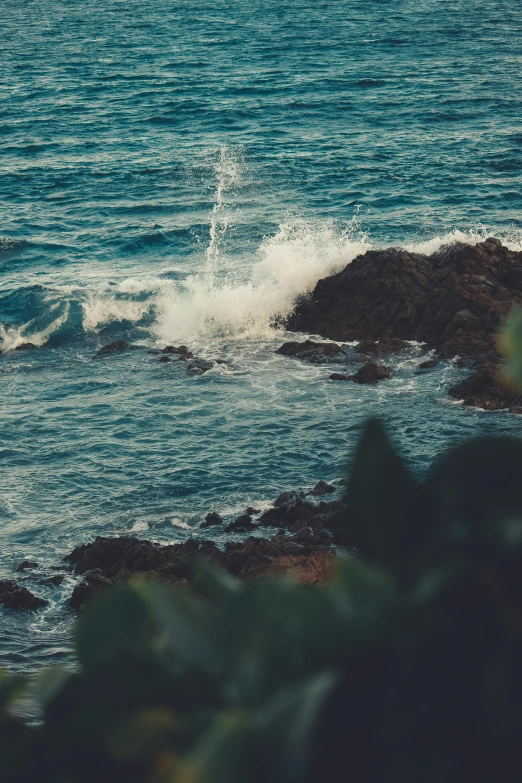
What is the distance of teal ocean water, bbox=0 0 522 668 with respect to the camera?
54.4 ft

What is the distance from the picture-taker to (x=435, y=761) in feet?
4.29

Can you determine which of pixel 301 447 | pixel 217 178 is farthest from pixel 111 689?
pixel 217 178

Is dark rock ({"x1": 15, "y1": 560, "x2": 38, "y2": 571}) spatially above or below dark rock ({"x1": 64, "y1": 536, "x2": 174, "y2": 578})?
below

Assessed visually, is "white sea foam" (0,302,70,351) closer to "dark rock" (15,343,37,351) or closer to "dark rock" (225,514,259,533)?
"dark rock" (15,343,37,351)

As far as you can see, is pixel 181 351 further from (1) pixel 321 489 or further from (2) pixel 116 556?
(2) pixel 116 556

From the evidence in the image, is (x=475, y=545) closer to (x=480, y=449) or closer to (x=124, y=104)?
(x=480, y=449)

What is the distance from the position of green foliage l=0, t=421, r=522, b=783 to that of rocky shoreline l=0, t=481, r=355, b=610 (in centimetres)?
998

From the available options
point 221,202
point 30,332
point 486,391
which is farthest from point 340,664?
point 221,202

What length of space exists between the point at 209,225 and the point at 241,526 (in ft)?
62.7

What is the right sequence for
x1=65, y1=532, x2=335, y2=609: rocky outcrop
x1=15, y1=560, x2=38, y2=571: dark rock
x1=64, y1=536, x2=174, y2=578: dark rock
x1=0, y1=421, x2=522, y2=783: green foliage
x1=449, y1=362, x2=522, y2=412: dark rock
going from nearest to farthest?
x1=0, y1=421, x2=522, y2=783: green foliage
x1=65, y1=532, x2=335, y2=609: rocky outcrop
x1=64, y1=536, x2=174, y2=578: dark rock
x1=15, y1=560, x2=38, y2=571: dark rock
x1=449, y1=362, x2=522, y2=412: dark rock

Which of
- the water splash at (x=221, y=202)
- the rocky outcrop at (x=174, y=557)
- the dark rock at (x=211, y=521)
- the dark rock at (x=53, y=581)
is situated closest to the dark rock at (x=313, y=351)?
the water splash at (x=221, y=202)

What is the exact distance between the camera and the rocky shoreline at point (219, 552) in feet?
40.6

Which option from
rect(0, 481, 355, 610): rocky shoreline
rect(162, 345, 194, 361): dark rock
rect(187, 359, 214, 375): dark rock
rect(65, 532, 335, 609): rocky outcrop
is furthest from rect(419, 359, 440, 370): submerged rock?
rect(65, 532, 335, 609): rocky outcrop

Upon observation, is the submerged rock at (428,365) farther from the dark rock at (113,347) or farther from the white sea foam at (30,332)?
the white sea foam at (30,332)
